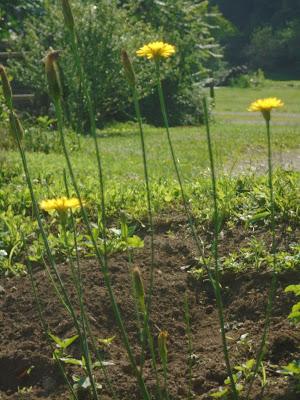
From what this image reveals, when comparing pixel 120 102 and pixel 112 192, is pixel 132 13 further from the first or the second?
pixel 112 192

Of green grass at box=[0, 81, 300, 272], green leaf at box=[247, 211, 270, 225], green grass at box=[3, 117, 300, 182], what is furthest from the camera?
green grass at box=[3, 117, 300, 182]

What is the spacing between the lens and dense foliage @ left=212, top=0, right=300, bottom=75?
43.2 meters

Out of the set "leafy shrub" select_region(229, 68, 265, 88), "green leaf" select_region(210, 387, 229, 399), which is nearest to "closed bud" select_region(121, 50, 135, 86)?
"green leaf" select_region(210, 387, 229, 399)

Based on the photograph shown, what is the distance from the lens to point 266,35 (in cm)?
4384

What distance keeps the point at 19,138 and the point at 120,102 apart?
13427 millimetres

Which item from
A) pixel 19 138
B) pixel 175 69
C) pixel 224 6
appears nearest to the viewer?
pixel 19 138

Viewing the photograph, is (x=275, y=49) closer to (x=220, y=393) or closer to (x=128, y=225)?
(x=128, y=225)

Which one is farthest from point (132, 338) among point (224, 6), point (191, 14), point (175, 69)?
point (224, 6)

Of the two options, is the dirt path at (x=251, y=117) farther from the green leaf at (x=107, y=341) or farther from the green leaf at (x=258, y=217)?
the green leaf at (x=107, y=341)

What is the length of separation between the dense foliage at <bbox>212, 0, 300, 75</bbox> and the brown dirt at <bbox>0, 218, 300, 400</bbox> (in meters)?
40.0

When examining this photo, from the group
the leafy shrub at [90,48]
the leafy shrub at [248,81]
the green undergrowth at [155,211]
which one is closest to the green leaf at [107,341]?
the green undergrowth at [155,211]

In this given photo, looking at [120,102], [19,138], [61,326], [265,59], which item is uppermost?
[19,138]

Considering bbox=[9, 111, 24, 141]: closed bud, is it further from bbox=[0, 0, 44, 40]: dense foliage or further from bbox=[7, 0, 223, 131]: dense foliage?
bbox=[7, 0, 223, 131]: dense foliage

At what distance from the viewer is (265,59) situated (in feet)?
146
